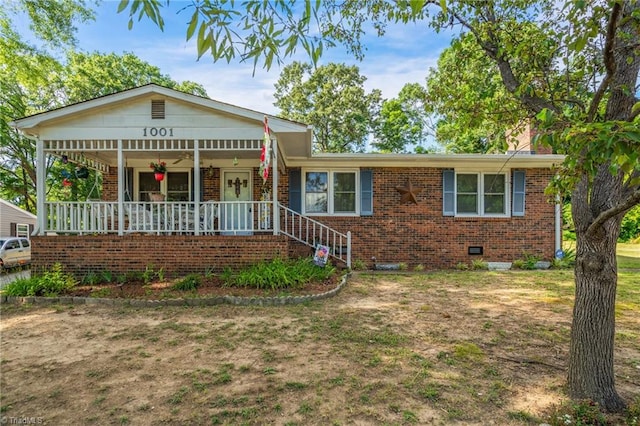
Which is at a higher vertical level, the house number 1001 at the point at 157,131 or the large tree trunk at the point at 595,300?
the house number 1001 at the point at 157,131

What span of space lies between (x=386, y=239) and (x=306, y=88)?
1947 cm

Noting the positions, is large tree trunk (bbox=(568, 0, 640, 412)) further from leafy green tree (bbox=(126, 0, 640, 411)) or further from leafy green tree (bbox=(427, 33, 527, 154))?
leafy green tree (bbox=(427, 33, 527, 154))

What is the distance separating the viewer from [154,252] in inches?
304

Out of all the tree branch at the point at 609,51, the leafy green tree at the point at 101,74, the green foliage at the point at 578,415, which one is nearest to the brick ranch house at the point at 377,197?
the green foliage at the point at 578,415

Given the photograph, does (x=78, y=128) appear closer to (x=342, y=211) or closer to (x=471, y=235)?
(x=342, y=211)

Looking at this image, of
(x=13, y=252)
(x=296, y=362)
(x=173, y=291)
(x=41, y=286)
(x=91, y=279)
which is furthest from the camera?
(x=13, y=252)

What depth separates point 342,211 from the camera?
1052 cm

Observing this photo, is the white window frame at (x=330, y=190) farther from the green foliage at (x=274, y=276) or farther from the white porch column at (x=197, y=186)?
the white porch column at (x=197, y=186)

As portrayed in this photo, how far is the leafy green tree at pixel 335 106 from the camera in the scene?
25625 millimetres

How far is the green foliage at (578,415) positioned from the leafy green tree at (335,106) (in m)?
23.7

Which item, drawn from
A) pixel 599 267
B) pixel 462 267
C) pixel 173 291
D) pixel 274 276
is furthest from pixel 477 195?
pixel 173 291

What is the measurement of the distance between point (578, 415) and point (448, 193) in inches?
329

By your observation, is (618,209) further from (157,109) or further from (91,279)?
(91,279)

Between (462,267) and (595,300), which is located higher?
(595,300)
